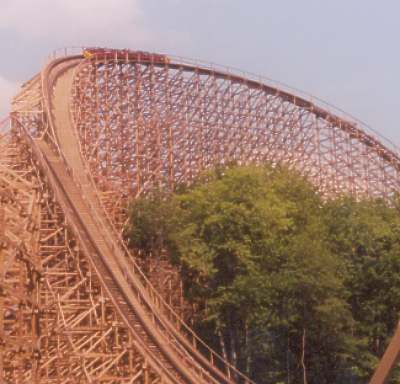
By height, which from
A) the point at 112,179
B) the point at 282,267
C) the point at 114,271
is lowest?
the point at 282,267

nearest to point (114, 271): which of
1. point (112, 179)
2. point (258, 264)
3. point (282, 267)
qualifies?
point (258, 264)

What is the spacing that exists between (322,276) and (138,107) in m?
7.64

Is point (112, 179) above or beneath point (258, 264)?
above

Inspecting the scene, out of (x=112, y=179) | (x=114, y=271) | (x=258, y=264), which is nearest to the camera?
(x=114, y=271)

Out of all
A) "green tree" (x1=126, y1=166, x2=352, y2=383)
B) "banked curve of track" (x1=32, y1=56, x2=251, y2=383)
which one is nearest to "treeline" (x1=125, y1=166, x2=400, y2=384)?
"green tree" (x1=126, y1=166, x2=352, y2=383)

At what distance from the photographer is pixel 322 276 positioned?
1736cm

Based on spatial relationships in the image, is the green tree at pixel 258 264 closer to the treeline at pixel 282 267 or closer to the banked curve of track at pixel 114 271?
the treeline at pixel 282 267

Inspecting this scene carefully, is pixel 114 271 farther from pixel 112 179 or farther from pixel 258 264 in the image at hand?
pixel 112 179

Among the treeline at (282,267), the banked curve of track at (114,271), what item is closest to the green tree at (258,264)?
the treeline at (282,267)

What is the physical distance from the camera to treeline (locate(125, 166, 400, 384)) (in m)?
17.4

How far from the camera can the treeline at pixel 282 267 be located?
17.4 meters

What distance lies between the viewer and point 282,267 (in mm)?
17938

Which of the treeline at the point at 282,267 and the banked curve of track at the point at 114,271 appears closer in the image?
the banked curve of track at the point at 114,271

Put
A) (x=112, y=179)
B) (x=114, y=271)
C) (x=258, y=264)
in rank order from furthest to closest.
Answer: (x=112, y=179), (x=258, y=264), (x=114, y=271)
